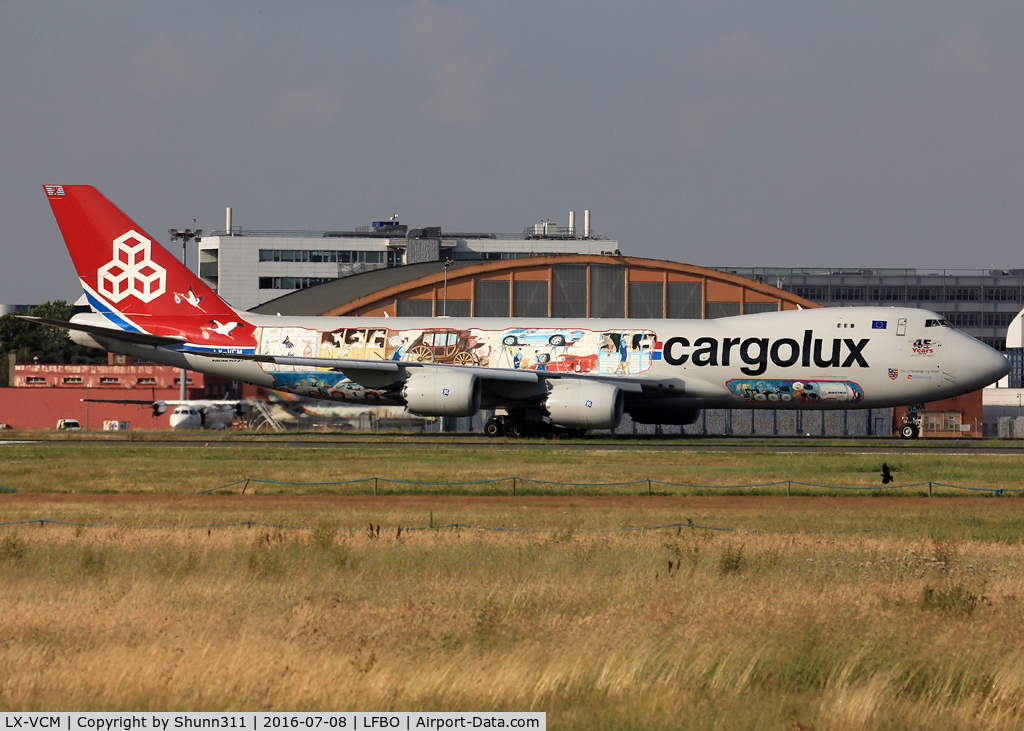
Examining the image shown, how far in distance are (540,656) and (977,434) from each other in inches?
2421

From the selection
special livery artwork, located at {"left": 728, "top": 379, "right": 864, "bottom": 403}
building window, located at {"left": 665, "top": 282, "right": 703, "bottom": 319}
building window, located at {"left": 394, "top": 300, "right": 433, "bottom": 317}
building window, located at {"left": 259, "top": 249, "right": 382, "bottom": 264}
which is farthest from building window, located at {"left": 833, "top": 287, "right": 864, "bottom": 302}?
special livery artwork, located at {"left": 728, "top": 379, "right": 864, "bottom": 403}

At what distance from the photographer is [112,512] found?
21.6 m

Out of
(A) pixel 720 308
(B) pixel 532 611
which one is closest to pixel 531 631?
(B) pixel 532 611

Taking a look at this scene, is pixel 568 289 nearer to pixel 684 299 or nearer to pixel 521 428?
pixel 684 299

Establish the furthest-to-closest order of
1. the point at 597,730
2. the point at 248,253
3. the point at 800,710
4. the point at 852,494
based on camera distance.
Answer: the point at 248,253, the point at 852,494, the point at 800,710, the point at 597,730

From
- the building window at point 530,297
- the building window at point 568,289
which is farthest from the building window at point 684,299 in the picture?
the building window at point 530,297

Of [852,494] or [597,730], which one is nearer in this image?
[597,730]

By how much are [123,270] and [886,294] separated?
126956 mm

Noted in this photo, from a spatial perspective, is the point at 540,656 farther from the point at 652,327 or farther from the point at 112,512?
the point at 652,327

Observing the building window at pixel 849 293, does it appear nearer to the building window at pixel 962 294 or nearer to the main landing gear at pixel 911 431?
the building window at pixel 962 294

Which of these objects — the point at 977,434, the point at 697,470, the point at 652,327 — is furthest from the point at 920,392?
the point at 977,434

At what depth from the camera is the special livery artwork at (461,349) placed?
4506 centimetres

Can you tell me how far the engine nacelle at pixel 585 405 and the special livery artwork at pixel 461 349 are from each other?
3.14 meters

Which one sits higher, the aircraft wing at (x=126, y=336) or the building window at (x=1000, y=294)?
the building window at (x=1000, y=294)
